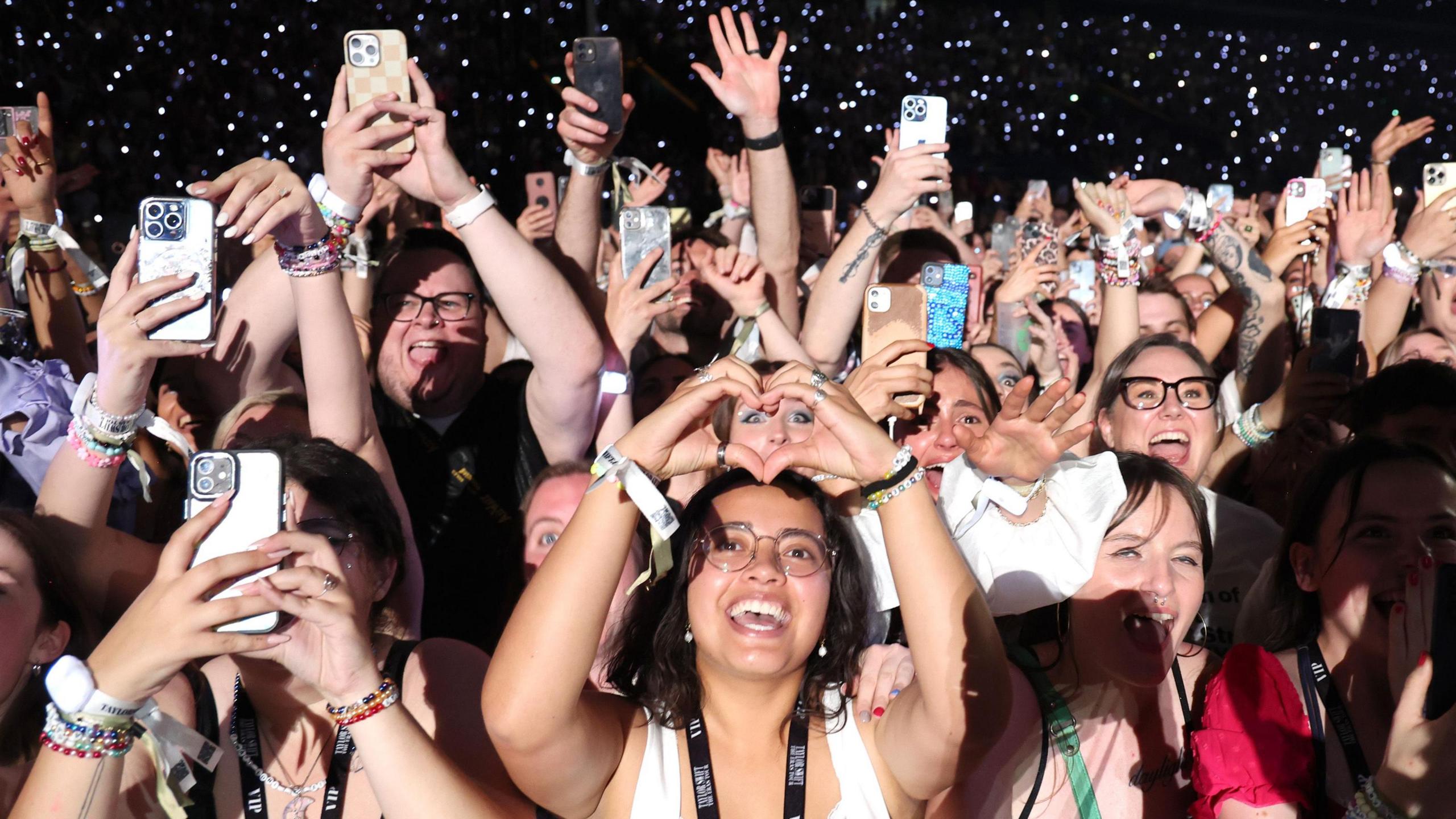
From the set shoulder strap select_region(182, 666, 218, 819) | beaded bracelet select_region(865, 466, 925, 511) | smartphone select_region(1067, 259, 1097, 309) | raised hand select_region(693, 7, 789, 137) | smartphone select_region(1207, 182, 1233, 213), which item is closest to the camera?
beaded bracelet select_region(865, 466, 925, 511)

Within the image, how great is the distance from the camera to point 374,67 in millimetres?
2633

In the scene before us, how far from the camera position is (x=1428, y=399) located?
3.16 metres

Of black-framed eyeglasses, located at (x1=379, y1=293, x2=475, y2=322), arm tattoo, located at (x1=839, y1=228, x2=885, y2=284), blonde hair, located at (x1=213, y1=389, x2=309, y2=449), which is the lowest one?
blonde hair, located at (x1=213, y1=389, x2=309, y2=449)

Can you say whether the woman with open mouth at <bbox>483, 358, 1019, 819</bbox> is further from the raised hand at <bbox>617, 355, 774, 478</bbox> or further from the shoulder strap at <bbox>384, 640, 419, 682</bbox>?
the shoulder strap at <bbox>384, 640, 419, 682</bbox>

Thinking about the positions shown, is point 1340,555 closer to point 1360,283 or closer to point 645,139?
point 1360,283

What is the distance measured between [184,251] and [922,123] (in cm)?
205

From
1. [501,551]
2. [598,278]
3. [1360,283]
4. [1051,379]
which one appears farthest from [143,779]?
[1360,283]

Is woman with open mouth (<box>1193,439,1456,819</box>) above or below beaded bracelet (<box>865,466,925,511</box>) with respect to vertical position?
below

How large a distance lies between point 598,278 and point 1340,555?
8.97 ft

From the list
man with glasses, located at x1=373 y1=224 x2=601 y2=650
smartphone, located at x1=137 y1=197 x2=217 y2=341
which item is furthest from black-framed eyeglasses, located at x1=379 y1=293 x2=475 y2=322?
smartphone, located at x1=137 y1=197 x2=217 y2=341

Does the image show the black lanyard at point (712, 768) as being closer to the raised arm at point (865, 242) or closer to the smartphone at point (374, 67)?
the smartphone at point (374, 67)

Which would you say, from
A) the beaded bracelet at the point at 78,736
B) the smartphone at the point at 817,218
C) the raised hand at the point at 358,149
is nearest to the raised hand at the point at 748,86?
the smartphone at the point at 817,218

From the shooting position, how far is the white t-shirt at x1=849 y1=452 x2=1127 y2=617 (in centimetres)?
231

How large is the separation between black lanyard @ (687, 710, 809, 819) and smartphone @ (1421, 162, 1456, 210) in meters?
3.71
